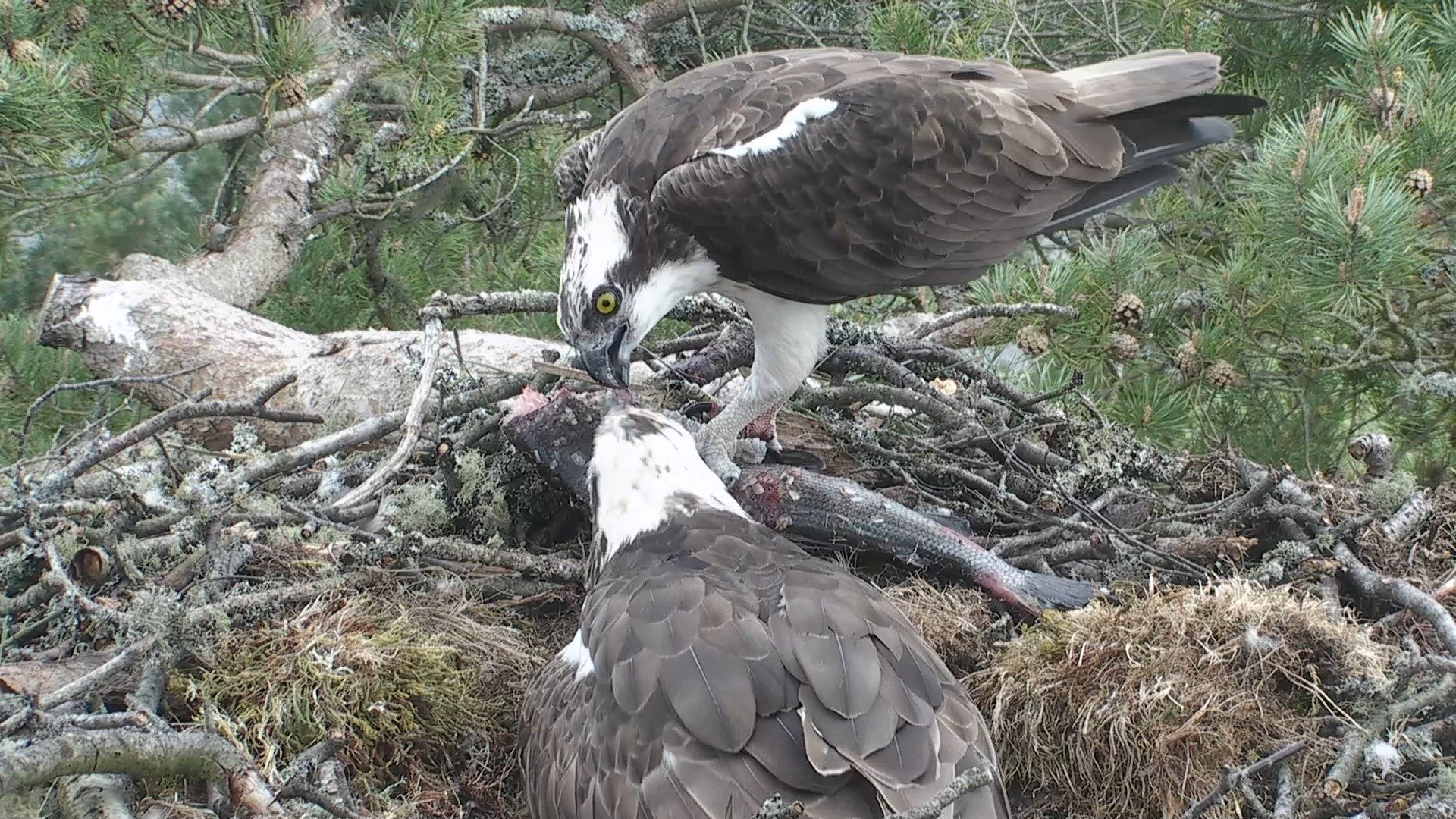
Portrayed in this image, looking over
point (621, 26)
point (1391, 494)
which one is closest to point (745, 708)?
point (1391, 494)

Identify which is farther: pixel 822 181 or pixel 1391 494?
pixel 822 181

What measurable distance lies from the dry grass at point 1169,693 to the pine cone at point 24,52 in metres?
3.08

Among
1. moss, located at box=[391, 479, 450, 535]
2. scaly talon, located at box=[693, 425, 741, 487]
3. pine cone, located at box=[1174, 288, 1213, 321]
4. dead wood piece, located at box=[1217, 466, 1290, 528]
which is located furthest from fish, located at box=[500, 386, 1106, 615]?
pine cone, located at box=[1174, 288, 1213, 321]

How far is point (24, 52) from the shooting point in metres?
3.12

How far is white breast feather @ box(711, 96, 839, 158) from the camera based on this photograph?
10.6 ft

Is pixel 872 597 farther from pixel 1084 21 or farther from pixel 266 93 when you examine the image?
pixel 1084 21

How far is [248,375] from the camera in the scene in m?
3.96

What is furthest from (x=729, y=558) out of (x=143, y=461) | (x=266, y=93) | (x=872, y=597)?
(x=266, y=93)

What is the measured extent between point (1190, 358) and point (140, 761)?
2994mm

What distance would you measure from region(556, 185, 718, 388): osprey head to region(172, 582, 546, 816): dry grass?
3.09ft

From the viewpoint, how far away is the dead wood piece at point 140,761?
1.67 metres

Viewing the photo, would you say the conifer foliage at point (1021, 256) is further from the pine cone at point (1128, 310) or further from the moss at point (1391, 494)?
the moss at point (1391, 494)

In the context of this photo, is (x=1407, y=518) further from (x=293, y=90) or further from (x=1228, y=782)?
(x=293, y=90)

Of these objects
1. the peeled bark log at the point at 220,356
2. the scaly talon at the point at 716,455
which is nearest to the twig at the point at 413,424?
the peeled bark log at the point at 220,356
